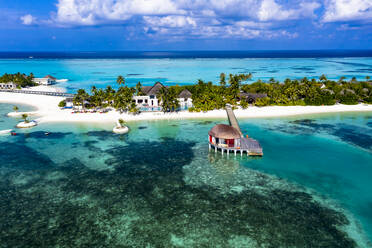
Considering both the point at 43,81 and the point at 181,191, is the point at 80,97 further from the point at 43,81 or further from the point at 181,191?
the point at 43,81

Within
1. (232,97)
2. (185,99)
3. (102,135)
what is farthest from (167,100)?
(102,135)

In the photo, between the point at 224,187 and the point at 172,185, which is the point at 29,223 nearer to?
the point at 172,185

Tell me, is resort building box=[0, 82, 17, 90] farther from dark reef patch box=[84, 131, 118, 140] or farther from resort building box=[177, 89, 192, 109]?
dark reef patch box=[84, 131, 118, 140]

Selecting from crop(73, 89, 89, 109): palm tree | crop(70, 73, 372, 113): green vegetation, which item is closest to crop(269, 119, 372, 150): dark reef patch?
crop(70, 73, 372, 113): green vegetation

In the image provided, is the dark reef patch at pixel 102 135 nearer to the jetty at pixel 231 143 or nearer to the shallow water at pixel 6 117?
the shallow water at pixel 6 117

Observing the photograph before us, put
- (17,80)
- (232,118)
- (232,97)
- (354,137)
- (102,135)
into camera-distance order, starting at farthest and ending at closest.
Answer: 1. (17,80)
2. (232,97)
3. (232,118)
4. (102,135)
5. (354,137)

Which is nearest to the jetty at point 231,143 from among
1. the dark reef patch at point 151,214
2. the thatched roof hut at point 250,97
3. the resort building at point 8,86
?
the dark reef patch at point 151,214
